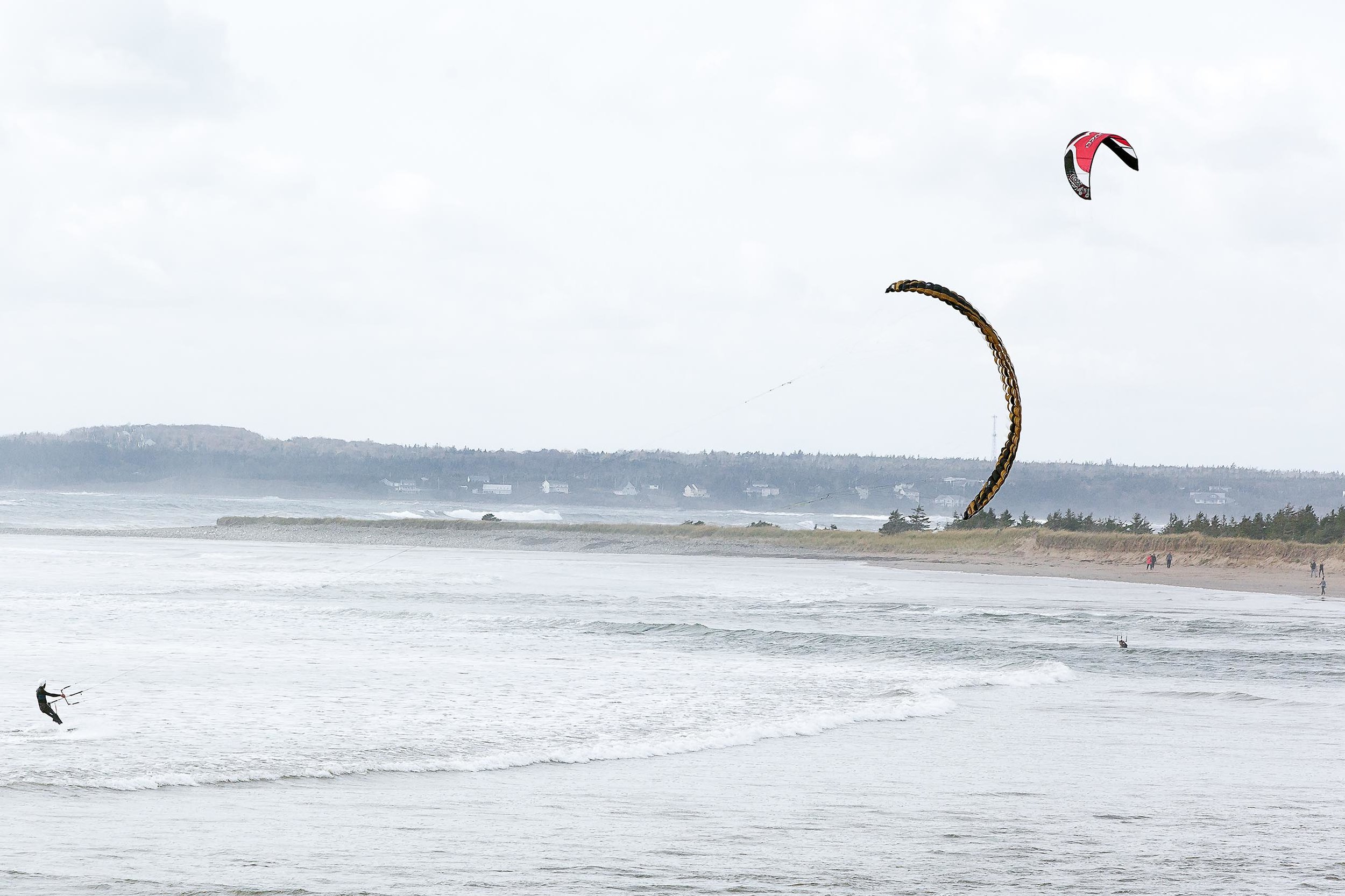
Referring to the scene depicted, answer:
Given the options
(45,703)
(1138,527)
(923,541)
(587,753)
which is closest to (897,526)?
(923,541)

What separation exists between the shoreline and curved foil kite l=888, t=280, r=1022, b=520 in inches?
1024

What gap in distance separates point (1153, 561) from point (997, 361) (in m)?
35.4

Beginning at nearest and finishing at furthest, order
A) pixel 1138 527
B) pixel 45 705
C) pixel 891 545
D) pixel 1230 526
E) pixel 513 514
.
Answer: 1. pixel 45 705
2. pixel 1230 526
3. pixel 1138 527
4. pixel 891 545
5. pixel 513 514

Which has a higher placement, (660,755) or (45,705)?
(45,705)

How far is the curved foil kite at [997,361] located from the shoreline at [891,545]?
1024 inches

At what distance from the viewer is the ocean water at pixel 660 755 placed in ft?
29.9

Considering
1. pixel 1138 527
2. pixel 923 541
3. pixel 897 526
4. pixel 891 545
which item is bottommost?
pixel 891 545

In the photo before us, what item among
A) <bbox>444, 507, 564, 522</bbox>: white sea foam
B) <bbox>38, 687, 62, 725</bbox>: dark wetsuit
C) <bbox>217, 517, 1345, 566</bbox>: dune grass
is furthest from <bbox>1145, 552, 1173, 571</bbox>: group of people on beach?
<bbox>444, 507, 564, 522</bbox>: white sea foam

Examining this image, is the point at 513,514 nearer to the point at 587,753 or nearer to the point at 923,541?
the point at 923,541

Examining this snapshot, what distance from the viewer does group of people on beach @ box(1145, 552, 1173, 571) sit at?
165 feet

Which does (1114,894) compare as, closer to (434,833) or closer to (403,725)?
(434,833)

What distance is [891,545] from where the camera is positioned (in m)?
66.2

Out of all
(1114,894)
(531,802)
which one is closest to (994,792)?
(1114,894)

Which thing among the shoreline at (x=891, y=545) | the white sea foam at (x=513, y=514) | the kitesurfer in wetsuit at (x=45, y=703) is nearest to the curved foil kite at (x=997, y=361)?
the kitesurfer in wetsuit at (x=45, y=703)
